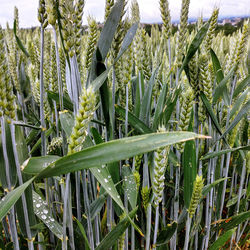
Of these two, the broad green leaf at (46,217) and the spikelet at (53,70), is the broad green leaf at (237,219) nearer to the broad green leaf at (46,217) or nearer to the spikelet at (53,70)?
the broad green leaf at (46,217)

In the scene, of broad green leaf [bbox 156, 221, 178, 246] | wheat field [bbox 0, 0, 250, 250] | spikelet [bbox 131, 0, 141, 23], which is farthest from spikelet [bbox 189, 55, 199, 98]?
broad green leaf [bbox 156, 221, 178, 246]

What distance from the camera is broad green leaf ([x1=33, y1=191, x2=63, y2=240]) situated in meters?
0.87

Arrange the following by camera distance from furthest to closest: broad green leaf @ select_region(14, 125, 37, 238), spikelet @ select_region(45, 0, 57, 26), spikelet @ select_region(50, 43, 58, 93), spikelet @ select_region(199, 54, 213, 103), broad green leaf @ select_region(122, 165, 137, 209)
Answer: spikelet @ select_region(50, 43, 58, 93) < spikelet @ select_region(199, 54, 213, 103) < broad green leaf @ select_region(122, 165, 137, 209) < broad green leaf @ select_region(14, 125, 37, 238) < spikelet @ select_region(45, 0, 57, 26)

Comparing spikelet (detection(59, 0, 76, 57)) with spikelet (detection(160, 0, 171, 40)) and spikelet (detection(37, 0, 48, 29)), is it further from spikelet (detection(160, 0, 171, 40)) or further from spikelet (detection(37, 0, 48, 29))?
spikelet (detection(160, 0, 171, 40))

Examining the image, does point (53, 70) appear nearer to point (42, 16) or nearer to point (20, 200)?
point (42, 16)

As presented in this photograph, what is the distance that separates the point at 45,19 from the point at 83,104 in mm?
339

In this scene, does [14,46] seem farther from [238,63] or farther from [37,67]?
[238,63]

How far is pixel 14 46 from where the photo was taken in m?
1.60

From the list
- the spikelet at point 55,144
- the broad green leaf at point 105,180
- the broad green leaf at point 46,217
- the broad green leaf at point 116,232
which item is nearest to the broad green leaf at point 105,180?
the broad green leaf at point 105,180

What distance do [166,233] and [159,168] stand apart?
1.23ft

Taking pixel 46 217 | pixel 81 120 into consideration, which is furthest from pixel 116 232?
pixel 81 120

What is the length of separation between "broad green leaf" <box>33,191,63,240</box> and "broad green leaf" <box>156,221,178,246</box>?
43cm

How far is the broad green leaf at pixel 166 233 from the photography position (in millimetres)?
1070

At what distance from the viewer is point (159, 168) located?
2.86 feet
